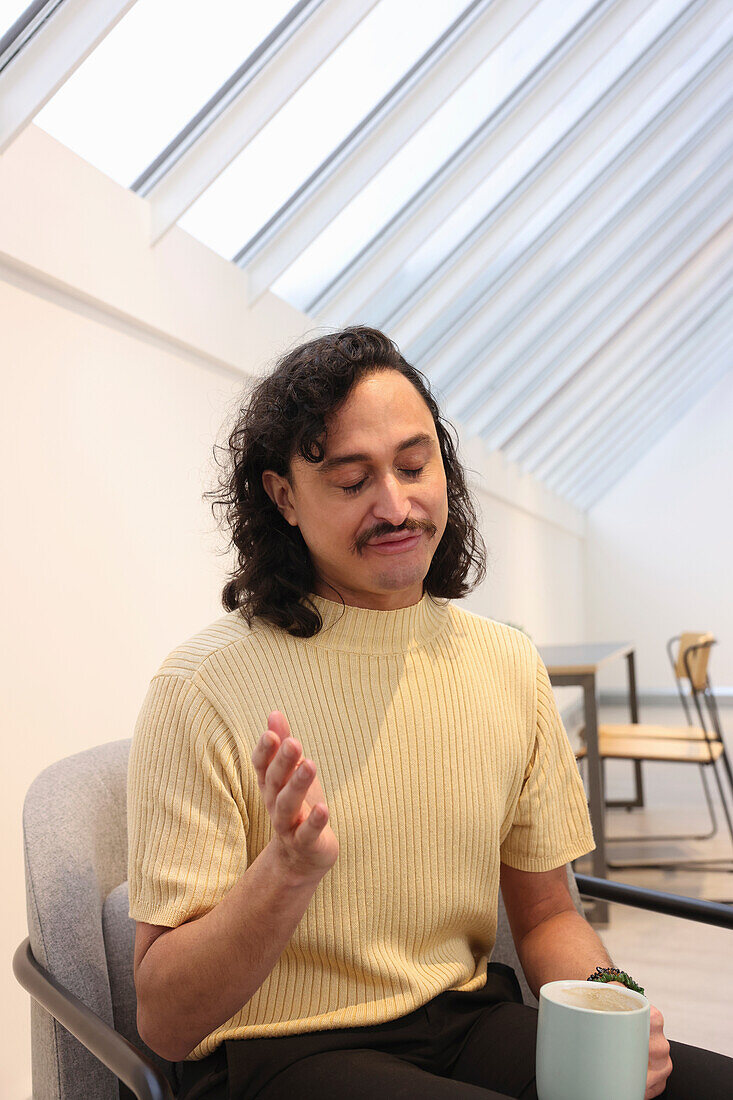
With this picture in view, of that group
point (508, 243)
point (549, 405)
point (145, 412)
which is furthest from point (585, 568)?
point (145, 412)

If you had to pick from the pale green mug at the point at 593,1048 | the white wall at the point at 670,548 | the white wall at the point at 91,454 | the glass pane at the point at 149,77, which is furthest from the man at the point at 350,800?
the white wall at the point at 670,548

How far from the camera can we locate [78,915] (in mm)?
1054

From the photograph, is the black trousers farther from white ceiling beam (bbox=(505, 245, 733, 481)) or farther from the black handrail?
white ceiling beam (bbox=(505, 245, 733, 481))

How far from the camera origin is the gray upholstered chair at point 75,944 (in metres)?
0.98

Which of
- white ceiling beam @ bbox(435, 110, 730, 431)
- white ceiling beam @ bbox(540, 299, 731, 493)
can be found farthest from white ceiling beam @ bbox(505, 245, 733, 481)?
white ceiling beam @ bbox(435, 110, 730, 431)

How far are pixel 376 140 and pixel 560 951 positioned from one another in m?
2.37

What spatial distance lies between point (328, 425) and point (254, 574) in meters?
0.20

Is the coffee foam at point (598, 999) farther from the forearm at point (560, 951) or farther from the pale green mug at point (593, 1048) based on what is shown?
the forearm at point (560, 951)

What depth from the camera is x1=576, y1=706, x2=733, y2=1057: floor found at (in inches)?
102

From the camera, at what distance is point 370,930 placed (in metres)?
1.03

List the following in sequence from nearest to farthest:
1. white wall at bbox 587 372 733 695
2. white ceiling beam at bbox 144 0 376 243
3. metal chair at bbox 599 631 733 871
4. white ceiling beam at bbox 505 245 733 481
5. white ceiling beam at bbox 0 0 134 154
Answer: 1. white ceiling beam at bbox 0 0 134 154
2. white ceiling beam at bbox 144 0 376 243
3. metal chair at bbox 599 631 733 871
4. white ceiling beam at bbox 505 245 733 481
5. white wall at bbox 587 372 733 695

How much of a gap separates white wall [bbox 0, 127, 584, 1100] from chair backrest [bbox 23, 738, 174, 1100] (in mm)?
644

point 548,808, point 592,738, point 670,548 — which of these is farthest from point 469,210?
point 670,548

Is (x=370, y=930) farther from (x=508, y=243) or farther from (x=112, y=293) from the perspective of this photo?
(x=508, y=243)
